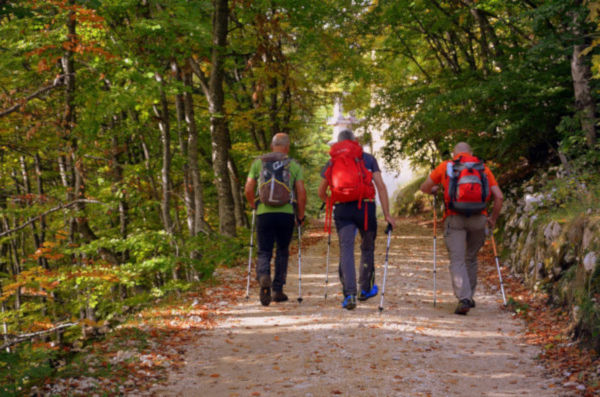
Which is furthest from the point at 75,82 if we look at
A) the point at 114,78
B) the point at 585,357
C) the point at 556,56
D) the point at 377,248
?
the point at 585,357

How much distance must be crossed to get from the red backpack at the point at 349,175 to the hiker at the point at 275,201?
1.83ft

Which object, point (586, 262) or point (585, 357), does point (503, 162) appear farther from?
point (585, 357)

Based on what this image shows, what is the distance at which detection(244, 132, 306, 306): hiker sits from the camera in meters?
7.05

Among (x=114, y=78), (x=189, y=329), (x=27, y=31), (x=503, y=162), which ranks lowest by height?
(x=189, y=329)

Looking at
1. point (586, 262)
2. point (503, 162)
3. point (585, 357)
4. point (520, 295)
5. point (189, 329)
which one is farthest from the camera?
point (503, 162)

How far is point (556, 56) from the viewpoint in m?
9.61

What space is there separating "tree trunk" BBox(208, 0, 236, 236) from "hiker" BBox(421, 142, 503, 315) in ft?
20.1

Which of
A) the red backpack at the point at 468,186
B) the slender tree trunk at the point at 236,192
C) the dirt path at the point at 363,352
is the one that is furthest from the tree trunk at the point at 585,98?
the slender tree trunk at the point at 236,192

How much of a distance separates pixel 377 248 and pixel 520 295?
686 cm

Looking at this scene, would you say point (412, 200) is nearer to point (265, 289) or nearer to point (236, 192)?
point (236, 192)

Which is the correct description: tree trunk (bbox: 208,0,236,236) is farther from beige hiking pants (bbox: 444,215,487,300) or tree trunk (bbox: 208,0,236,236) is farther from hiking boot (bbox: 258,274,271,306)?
beige hiking pants (bbox: 444,215,487,300)

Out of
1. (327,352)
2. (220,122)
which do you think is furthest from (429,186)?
(220,122)

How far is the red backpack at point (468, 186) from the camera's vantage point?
684cm

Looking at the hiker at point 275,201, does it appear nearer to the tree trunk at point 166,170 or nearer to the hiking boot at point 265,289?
the hiking boot at point 265,289
